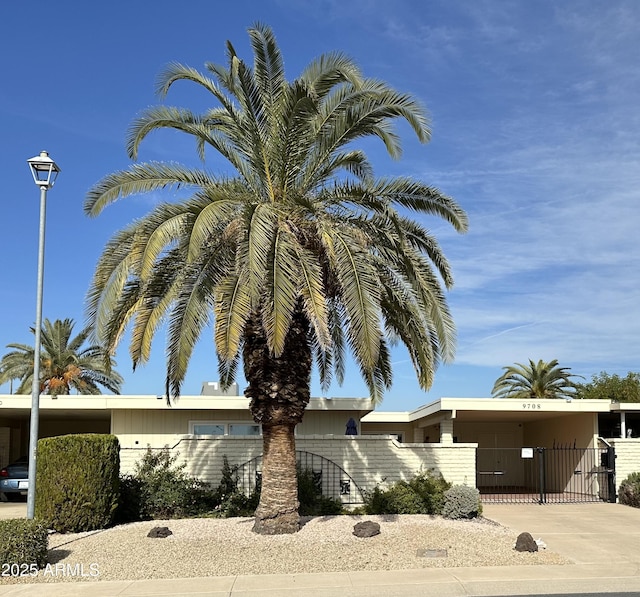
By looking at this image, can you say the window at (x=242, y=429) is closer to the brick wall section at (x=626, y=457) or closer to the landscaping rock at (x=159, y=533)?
the landscaping rock at (x=159, y=533)

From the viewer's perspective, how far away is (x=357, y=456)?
17984 mm

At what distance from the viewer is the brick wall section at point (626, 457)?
21125 millimetres

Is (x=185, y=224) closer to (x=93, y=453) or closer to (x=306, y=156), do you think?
(x=306, y=156)

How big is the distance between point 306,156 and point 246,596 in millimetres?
7806

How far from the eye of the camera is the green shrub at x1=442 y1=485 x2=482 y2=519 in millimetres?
15379

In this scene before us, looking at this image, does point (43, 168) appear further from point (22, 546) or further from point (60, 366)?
point (60, 366)

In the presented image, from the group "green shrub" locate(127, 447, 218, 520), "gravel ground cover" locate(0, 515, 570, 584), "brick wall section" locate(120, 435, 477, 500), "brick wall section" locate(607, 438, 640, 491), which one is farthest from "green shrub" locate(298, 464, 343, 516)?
"brick wall section" locate(607, 438, 640, 491)

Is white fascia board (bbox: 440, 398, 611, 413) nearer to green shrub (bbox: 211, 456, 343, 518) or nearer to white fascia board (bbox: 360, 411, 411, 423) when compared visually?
green shrub (bbox: 211, 456, 343, 518)

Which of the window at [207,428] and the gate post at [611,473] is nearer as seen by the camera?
the gate post at [611,473]

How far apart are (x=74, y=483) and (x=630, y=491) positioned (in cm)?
1456

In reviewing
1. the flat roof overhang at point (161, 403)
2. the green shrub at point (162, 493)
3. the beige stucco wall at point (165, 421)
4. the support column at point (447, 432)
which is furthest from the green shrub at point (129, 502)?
the support column at point (447, 432)

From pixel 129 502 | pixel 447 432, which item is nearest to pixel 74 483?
pixel 129 502

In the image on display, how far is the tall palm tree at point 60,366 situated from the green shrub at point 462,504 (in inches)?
907

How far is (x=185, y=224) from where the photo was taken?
1245 centimetres
